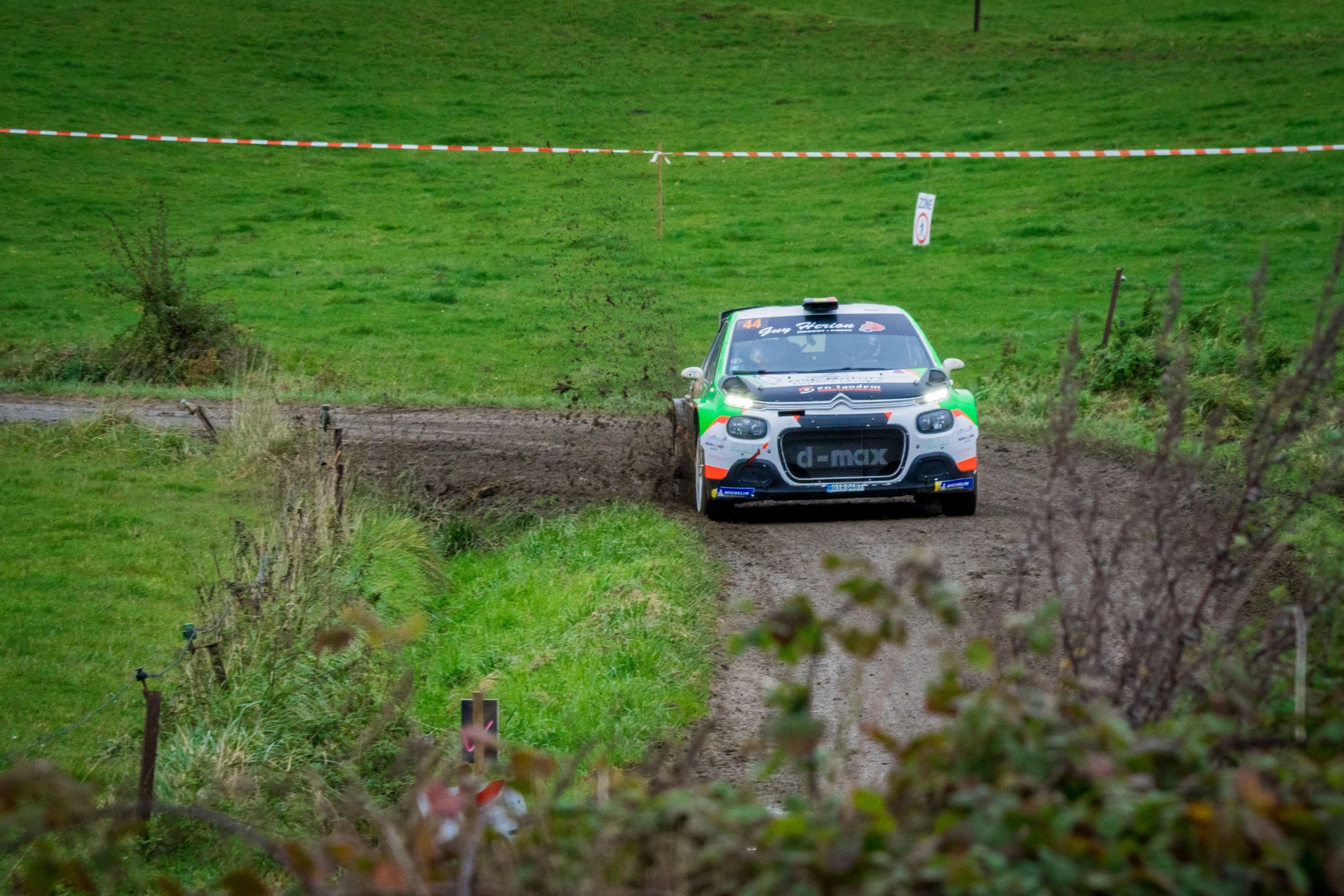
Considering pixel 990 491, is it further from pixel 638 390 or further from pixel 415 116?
pixel 415 116

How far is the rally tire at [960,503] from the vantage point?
10891mm

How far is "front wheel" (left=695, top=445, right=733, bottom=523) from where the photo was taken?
11.0 meters

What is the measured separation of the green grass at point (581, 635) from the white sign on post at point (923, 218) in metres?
19.7

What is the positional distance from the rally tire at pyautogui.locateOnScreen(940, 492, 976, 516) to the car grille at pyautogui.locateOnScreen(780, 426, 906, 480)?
0.71m

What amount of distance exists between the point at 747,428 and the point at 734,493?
1.84 ft

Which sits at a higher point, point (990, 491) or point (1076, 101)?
point (1076, 101)

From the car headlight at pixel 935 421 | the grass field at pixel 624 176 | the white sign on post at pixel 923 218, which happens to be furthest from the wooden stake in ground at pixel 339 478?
the white sign on post at pixel 923 218

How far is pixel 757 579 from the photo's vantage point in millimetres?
9133

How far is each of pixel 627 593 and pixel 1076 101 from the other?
36790 millimetres

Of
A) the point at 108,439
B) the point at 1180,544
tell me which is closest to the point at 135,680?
the point at 1180,544

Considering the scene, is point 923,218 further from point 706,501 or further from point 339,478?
point 339,478

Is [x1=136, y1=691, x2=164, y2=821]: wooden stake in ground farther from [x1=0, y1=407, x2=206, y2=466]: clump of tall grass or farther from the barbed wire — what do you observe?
[x1=0, y1=407, x2=206, y2=466]: clump of tall grass

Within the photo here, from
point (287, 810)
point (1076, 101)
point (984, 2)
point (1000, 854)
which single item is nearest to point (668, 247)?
point (1076, 101)

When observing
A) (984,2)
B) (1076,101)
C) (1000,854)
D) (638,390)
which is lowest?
(638,390)
